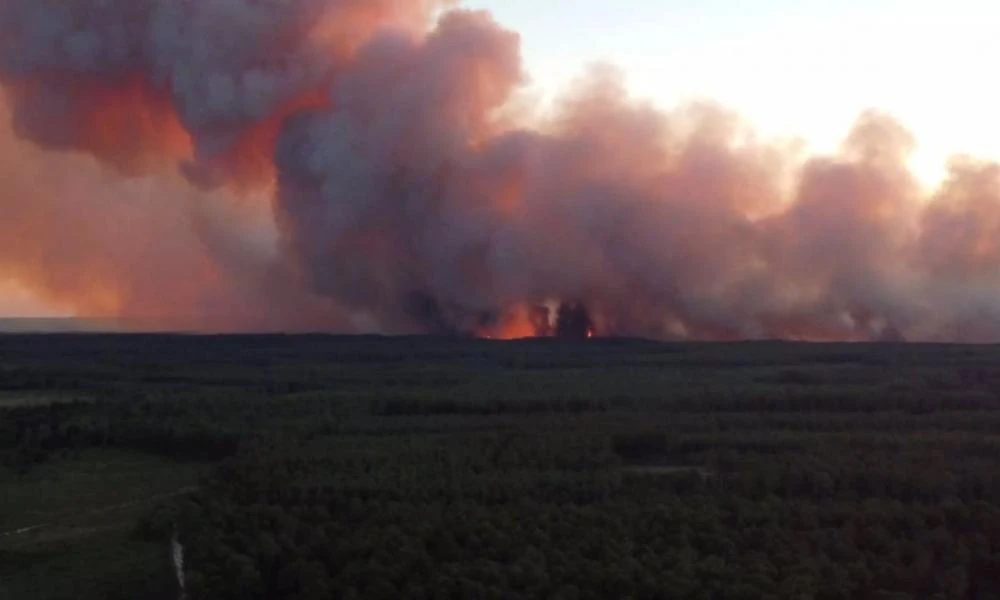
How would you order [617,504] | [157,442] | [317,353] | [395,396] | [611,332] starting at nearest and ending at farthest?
[617,504] → [157,442] → [395,396] → [317,353] → [611,332]

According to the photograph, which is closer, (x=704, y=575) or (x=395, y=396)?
(x=704, y=575)

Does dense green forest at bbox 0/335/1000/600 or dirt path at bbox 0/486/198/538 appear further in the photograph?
dirt path at bbox 0/486/198/538

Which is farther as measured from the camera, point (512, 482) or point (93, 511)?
point (93, 511)

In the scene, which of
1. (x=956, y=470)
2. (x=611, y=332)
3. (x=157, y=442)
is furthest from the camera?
(x=611, y=332)

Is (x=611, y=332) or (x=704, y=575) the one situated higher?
(x=611, y=332)

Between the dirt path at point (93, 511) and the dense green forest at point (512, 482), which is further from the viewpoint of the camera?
the dirt path at point (93, 511)

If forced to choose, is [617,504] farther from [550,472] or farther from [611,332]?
[611,332]

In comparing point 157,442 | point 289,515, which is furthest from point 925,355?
point 289,515

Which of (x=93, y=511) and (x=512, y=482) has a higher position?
(x=512, y=482)
